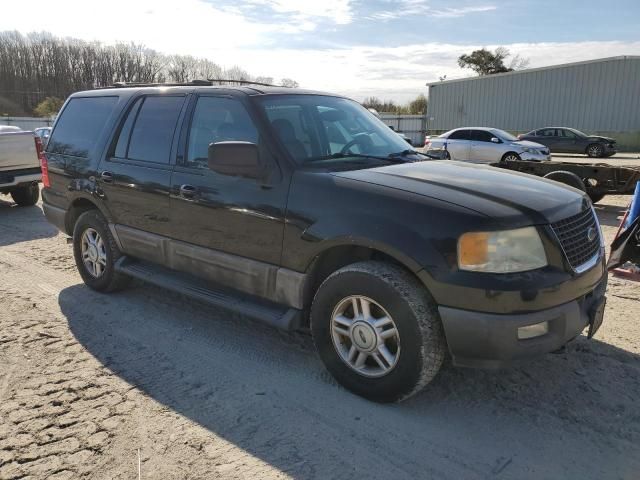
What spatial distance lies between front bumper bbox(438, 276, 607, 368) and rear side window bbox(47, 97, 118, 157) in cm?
386

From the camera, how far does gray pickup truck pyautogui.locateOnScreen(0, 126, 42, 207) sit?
945 cm

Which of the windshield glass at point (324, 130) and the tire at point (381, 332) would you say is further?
the windshield glass at point (324, 130)

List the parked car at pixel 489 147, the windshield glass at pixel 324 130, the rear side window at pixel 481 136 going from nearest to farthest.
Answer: the windshield glass at pixel 324 130, the parked car at pixel 489 147, the rear side window at pixel 481 136

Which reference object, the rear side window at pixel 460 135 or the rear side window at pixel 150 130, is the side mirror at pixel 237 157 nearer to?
the rear side window at pixel 150 130

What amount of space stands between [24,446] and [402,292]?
7.28ft

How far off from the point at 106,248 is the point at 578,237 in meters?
4.03

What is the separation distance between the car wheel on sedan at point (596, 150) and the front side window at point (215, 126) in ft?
83.3

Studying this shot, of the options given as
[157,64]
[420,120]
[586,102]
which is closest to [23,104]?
[157,64]

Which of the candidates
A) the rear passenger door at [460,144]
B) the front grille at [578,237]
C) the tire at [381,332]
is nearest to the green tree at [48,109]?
the rear passenger door at [460,144]

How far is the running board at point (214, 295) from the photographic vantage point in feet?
11.4

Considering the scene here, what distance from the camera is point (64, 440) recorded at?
285cm

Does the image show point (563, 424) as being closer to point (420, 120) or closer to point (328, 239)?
point (328, 239)

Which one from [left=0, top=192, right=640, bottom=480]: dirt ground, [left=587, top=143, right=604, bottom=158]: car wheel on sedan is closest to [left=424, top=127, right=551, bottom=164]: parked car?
[left=587, top=143, right=604, bottom=158]: car wheel on sedan

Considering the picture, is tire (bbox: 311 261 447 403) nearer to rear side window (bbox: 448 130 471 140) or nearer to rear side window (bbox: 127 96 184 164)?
rear side window (bbox: 127 96 184 164)
